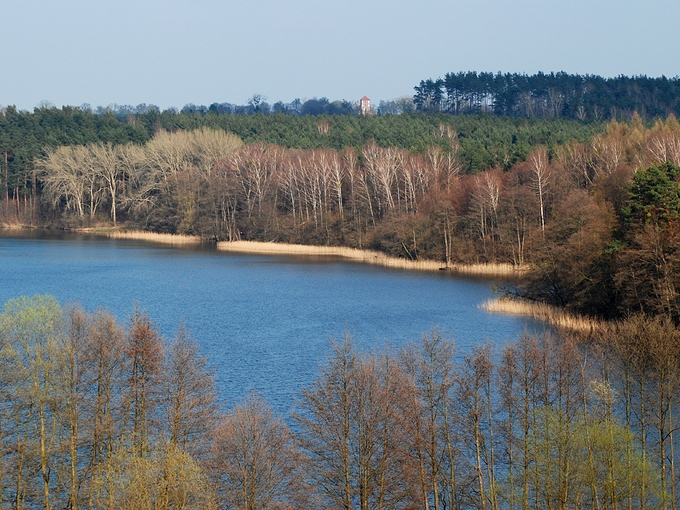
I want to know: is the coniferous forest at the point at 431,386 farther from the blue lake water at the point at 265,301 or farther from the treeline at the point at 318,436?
the blue lake water at the point at 265,301

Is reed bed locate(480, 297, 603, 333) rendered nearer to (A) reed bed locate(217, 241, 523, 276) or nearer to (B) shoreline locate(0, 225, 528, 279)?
(B) shoreline locate(0, 225, 528, 279)

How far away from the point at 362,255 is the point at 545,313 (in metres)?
31.2

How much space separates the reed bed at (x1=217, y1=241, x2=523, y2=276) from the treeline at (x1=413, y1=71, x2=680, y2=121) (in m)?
56.6

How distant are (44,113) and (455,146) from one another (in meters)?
61.8

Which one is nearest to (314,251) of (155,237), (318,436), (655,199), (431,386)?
(155,237)

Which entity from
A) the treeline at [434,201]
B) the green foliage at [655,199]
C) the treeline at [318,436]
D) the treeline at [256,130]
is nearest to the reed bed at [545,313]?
the treeline at [434,201]

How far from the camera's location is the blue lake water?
3219 cm

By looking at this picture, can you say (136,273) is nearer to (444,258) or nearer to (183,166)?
(444,258)

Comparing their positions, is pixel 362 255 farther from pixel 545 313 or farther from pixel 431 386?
pixel 431 386

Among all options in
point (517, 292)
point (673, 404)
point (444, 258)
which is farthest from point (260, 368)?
point (444, 258)

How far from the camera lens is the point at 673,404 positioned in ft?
79.5

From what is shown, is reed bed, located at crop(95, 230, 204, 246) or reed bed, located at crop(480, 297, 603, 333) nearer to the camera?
reed bed, located at crop(480, 297, 603, 333)

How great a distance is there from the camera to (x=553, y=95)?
130750 millimetres

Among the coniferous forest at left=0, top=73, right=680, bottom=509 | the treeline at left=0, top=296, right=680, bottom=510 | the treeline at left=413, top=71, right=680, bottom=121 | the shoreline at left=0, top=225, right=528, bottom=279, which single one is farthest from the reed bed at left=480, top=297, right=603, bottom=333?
the treeline at left=413, top=71, right=680, bottom=121
